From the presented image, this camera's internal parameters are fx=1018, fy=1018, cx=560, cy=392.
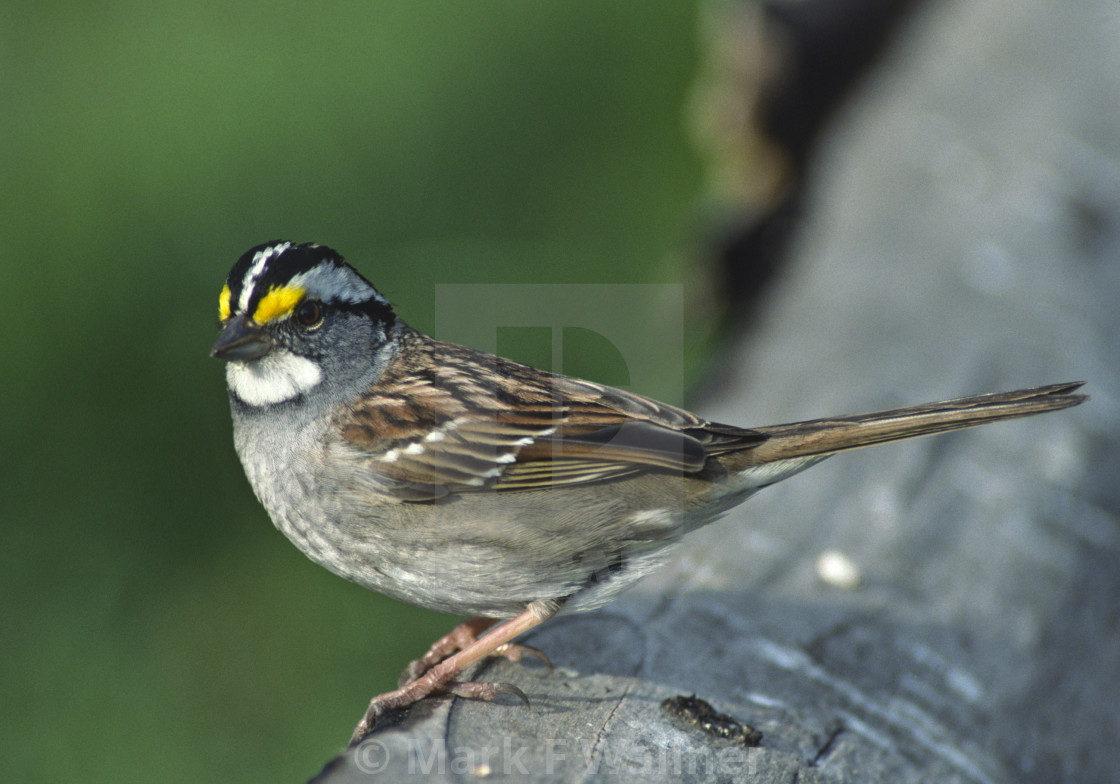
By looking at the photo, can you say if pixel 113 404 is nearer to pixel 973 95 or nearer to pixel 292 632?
pixel 292 632

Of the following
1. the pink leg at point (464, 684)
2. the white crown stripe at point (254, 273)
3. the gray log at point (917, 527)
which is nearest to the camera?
the gray log at point (917, 527)

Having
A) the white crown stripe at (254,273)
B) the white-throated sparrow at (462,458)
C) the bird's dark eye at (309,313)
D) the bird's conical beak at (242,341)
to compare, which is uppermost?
the white crown stripe at (254,273)

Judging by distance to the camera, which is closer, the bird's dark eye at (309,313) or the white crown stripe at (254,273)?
the white crown stripe at (254,273)

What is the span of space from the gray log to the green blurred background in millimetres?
1330

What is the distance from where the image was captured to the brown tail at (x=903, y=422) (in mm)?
2490

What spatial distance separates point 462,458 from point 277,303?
24.7 inches

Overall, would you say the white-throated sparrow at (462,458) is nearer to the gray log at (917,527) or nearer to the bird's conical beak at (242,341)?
the bird's conical beak at (242,341)

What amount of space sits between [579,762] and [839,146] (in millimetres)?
3547

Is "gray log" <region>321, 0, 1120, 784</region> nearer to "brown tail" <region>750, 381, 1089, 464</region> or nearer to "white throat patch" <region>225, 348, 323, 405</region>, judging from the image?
"brown tail" <region>750, 381, 1089, 464</region>

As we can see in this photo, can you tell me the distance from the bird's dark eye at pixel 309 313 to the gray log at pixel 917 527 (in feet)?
3.36

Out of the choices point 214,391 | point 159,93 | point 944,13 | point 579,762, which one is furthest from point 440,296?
point 579,762

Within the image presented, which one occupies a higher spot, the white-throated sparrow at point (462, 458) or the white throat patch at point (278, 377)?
the white throat patch at point (278, 377)

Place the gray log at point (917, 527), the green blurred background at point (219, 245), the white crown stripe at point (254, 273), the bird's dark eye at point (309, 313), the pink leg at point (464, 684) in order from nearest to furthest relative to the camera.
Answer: the gray log at point (917, 527), the pink leg at point (464, 684), the white crown stripe at point (254, 273), the bird's dark eye at point (309, 313), the green blurred background at point (219, 245)

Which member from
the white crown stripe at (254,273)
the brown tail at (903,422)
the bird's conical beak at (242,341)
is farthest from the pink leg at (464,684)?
the white crown stripe at (254,273)
